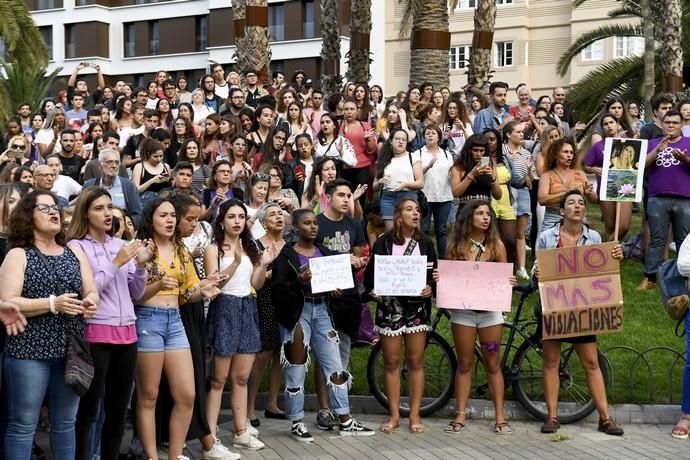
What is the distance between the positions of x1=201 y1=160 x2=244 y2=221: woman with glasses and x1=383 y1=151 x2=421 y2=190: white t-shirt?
6.65ft

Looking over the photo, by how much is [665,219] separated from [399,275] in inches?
181

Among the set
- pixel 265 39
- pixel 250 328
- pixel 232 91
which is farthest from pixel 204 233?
pixel 265 39

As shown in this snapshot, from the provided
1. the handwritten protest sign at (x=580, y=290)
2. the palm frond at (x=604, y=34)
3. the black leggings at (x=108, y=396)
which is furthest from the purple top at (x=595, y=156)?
the palm frond at (x=604, y=34)

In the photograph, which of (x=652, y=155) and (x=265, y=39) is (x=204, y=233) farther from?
(x=265, y=39)

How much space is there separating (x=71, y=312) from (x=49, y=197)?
83 cm

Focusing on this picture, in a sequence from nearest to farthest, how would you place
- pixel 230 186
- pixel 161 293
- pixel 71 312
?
pixel 71 312
pixel 161 293
pixel 230 186

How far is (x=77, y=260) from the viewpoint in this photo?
7133 mm

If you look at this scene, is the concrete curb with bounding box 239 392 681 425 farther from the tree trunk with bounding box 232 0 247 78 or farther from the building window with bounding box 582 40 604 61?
the building window with bounding box 582 40 604 61

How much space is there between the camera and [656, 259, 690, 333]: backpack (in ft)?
29.6

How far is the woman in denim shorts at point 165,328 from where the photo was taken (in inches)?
304

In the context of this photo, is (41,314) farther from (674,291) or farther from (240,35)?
(240,35)

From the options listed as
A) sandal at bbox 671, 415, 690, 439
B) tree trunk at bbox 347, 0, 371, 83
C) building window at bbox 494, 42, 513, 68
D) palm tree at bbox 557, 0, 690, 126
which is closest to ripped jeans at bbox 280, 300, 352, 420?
sandal at bbox 671, 415, 690, 439

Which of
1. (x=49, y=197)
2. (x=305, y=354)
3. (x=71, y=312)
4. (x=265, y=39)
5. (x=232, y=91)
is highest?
(x=265, y=39)

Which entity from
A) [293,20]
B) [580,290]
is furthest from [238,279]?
[293,20]
